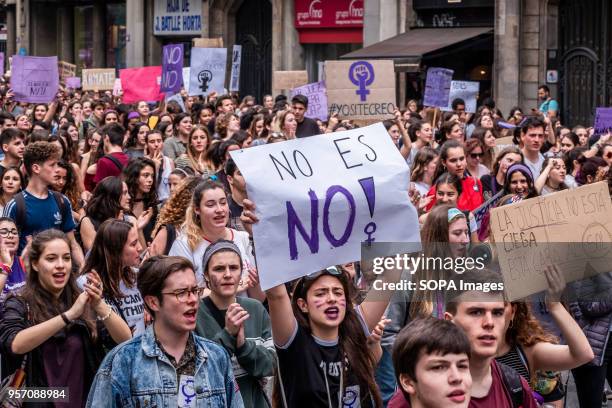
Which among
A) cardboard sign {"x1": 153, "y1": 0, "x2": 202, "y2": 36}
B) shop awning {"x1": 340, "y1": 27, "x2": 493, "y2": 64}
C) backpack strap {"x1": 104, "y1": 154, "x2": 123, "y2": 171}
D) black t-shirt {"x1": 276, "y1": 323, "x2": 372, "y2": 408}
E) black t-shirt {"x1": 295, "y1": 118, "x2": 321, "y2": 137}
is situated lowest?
black t-shirt {"x1": 276, "y1": 323, "x2": 372, "y2": 408}

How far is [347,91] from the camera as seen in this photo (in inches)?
597

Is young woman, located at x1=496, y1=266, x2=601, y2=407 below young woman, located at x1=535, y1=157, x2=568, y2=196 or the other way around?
below

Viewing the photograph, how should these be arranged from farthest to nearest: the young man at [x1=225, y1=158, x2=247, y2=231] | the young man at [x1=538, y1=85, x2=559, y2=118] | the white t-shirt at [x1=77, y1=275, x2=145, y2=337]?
the young man at [x1=538, y1=85, x2=559, y2=118]
the young man at [x1=225, y1=158, x2=247, y2=231]
the white t-shirt at [x1=77, y1=275, x2=145, y2=337]

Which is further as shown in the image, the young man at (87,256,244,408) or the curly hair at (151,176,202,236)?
the curly hair at (151,176,202,236)

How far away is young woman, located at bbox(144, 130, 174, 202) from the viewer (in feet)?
38.8

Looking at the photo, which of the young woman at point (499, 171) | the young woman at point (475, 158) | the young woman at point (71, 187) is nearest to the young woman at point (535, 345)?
the young woman at point (499, 171)

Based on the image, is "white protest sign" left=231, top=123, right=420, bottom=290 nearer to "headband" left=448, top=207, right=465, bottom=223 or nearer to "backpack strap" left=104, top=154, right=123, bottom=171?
"headband" left=448, top=207, right=465, bottom=223

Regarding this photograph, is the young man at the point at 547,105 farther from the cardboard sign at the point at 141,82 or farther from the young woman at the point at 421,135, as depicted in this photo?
the young woman at the point at 421,135

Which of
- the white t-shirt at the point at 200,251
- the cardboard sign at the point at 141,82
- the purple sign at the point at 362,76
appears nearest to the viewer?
the white t-shirt at the point at 200,251

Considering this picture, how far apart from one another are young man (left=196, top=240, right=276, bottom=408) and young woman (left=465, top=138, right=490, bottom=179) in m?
6.00

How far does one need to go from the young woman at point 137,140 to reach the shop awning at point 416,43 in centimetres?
1153

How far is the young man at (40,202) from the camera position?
909 centimetres

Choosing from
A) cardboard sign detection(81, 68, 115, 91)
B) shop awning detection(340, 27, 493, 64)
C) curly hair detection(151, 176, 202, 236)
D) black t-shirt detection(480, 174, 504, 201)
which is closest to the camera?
curly hair detection(151, 176, 202, 236)

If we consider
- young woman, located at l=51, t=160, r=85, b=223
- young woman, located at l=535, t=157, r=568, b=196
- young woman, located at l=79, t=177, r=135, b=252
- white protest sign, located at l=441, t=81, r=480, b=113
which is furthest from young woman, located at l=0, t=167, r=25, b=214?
white protest sign, located at l=441, t=81, r=480, b=113
